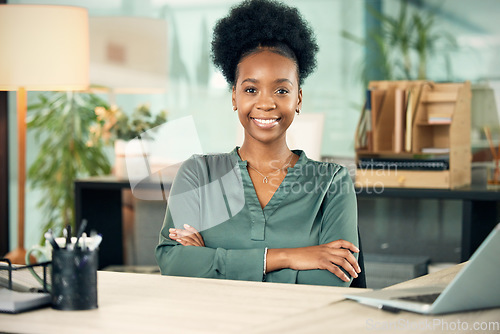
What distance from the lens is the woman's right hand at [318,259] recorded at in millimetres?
1571

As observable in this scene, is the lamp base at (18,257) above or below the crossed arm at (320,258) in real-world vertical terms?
below

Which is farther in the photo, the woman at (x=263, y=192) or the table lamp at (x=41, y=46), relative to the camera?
the table lamp at (x=41, y=46)

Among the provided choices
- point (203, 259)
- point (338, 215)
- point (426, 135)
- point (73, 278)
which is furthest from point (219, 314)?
point (426, 135)

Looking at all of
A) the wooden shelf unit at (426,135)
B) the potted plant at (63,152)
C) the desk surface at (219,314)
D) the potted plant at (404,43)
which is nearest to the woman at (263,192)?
the desk surface at (219,314)

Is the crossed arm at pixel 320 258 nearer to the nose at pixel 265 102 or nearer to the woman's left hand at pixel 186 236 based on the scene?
the woman's left hand at pixel 186 236

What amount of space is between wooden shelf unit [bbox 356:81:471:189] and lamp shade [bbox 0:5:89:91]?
1394 millimetres

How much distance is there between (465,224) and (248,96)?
58.1 inches

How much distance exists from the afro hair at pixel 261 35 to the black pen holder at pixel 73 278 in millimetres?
854

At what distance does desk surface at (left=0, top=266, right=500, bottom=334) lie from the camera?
1.03m

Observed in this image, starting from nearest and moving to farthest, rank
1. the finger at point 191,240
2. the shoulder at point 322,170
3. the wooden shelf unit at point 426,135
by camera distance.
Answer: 1. the finger at point 191,240
2. the shoulder at point 322,170
3. the wooden shelf unit at point 426,135

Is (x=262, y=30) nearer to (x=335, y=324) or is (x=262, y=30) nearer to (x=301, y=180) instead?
(x=301, y=180)

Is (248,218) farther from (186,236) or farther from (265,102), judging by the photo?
(265,102)

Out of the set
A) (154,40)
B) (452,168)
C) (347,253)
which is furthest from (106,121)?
(347,253)

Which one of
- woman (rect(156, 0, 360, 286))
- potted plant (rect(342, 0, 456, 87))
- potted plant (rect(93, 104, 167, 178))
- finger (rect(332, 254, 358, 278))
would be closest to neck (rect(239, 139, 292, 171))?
woman (rect(156, 0, 360, 286))
